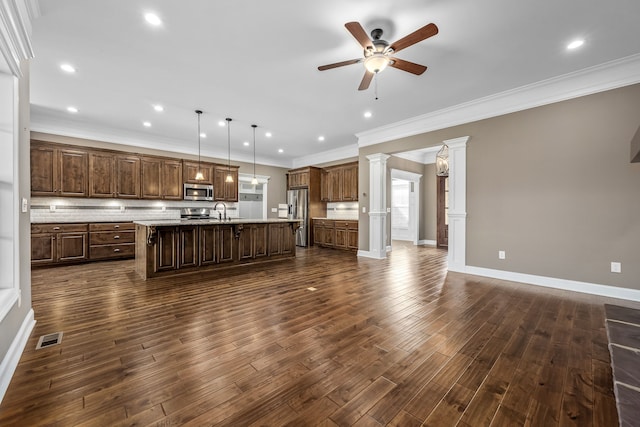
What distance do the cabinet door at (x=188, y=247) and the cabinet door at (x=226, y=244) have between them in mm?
435

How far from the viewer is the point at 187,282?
158 inches

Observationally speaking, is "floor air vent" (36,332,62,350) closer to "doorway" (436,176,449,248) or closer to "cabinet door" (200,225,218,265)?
"cabinet door" (200,225,218,265)

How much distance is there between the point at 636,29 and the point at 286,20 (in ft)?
11.7

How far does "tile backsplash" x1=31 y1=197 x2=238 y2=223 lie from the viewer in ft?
17.6

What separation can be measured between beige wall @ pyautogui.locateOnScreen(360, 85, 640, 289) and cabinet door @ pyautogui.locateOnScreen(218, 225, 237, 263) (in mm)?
4356

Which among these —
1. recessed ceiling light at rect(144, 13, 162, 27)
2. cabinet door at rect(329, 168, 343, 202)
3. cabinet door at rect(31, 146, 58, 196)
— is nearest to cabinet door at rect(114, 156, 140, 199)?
cabinet door at rect(31, 146, 58, 196)

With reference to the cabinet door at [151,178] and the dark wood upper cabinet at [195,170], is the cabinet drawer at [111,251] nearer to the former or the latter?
A: the cabinet door at [151,178]

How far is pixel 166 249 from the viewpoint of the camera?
4.33 meters

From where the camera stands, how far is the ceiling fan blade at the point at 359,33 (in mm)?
2193

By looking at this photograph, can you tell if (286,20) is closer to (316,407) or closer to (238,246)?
(316,407)

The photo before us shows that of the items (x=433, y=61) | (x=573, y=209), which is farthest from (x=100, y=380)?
(x=573, y=209)

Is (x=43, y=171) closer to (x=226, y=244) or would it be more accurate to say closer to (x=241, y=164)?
(x=226, y=244)

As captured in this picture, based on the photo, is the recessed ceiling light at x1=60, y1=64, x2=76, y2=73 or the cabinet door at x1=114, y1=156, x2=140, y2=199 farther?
the cabinet door at x1=114, y1=156, x2=140, y2=199

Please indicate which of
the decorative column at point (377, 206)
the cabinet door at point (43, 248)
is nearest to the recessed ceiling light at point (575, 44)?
the decorative column at point (377, 206)
